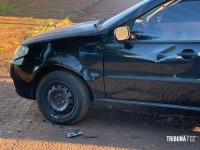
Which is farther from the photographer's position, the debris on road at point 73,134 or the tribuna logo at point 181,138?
the debris on road at point 73,134

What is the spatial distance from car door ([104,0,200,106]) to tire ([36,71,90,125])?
0.43 metres

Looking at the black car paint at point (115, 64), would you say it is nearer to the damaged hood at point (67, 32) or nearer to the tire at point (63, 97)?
the damaged hood at point (67, 32)

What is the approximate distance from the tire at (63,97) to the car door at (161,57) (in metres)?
0.43

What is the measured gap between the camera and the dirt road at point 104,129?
15.4 ft

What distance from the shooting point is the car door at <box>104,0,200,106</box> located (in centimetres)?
448

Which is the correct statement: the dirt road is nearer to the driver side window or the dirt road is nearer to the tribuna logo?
the tribuna logo

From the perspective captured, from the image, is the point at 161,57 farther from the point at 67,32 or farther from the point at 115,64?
the point at 67,32

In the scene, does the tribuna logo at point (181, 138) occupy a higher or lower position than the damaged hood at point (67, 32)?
lower

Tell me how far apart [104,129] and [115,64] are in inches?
35.7

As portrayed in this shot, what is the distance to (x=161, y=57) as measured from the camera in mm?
4539

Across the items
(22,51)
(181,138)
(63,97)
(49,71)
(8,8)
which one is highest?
(8,8)

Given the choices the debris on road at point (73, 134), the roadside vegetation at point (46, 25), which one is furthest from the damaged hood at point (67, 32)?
the roadside vegetation at point (46, 25)

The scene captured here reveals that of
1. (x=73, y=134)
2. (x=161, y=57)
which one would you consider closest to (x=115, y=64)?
(x=161, y=57)

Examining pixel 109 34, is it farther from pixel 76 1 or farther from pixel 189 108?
pixel 76 1
